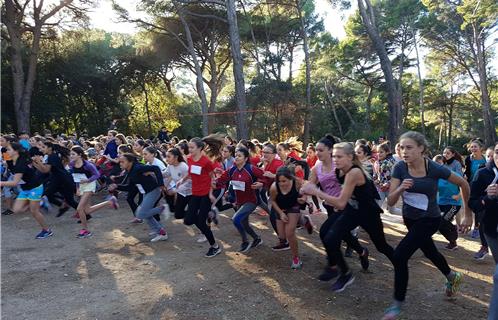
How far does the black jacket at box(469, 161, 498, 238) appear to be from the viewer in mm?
3689

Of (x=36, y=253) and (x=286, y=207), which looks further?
(x=36, y=253)

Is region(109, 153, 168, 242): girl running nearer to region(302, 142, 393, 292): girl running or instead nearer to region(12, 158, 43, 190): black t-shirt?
region(12, 158, 43, 190): black t-shirt

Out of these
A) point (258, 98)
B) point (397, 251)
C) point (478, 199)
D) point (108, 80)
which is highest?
point (108, 80)

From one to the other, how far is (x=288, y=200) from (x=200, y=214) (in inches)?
55.8

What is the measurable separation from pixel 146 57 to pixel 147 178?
74.1 ft

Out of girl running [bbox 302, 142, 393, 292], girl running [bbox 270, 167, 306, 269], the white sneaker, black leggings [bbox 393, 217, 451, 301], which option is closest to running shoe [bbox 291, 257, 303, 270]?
girl running [bbox 270, 167, 306, 269]

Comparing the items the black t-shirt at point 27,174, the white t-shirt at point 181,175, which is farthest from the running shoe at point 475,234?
the black t-shirt at point 27,174

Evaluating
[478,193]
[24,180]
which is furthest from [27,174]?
[478,193]

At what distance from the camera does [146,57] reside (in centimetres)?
2717

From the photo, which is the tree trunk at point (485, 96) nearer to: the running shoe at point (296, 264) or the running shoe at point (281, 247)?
the running shoe at point (281, 247)

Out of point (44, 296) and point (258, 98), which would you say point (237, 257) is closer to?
point (44, 296)

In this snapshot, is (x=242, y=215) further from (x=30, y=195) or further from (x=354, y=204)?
(x=30, y=195)

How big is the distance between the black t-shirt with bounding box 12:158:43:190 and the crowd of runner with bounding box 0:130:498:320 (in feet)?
0.05

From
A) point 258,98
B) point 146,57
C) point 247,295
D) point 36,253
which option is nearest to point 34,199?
point 36,253
